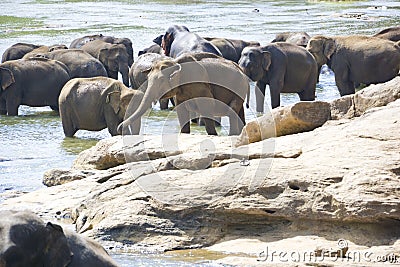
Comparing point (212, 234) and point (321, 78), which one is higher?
point (212, 234)

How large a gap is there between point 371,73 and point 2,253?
16462 millimetres

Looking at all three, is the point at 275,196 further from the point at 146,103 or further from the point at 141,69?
the point at 141,69

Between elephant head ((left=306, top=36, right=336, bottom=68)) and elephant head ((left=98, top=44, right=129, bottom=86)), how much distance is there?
4503 mm

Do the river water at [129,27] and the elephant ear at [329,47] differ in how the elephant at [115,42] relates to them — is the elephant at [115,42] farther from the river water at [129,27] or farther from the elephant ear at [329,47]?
the elephant ear at [329,47]

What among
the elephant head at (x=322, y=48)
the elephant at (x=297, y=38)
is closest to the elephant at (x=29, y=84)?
the elephant head at (x=322, y=48)

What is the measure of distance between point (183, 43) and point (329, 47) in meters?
3.05

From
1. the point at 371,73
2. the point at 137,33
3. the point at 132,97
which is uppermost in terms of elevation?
the point at 132,97

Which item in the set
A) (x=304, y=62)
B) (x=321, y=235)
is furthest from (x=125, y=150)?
(x=304, y=62)

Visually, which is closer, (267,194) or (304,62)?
(267,194)

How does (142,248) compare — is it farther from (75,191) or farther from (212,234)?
(75,191)

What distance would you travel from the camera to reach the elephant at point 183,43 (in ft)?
64.9

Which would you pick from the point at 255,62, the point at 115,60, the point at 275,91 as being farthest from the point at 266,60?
the point at 115,60

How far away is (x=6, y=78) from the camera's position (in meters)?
19.6

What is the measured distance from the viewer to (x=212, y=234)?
8430 mm
